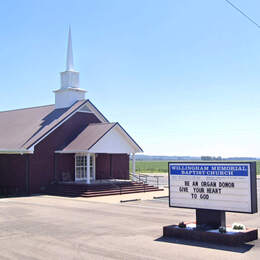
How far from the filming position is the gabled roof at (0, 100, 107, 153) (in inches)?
1010

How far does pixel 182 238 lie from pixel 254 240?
1.87 meters

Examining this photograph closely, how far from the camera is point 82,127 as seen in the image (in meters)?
28.8

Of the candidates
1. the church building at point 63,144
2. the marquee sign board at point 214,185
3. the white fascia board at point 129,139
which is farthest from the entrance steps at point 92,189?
the marquee sign board at point 214,185

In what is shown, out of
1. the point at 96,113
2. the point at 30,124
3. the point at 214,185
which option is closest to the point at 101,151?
the point at 96,113

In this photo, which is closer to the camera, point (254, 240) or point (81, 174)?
point (254, 240)

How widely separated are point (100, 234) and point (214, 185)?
11.7ft

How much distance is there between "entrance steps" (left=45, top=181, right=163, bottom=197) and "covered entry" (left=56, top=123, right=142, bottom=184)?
74 centimetres

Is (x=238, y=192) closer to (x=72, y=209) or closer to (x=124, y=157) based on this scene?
(x=72, y=209)

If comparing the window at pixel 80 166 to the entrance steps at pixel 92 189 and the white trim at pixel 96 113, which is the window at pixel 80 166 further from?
the white trim at pixel 96 113

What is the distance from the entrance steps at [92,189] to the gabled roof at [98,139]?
2.24 m

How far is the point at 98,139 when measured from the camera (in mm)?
25656

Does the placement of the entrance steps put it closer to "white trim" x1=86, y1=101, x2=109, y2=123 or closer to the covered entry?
the covered entry

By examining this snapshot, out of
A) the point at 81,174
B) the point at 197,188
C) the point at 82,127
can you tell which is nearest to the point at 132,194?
the point at 81,174

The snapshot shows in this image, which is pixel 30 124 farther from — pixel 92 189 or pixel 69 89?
pixel 92 189
